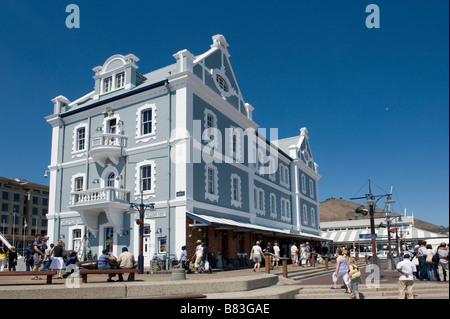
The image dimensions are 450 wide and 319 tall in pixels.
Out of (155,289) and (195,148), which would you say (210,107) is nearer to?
(195,148)

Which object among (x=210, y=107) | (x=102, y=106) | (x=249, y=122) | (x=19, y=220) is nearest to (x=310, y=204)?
(x=249, y=122)

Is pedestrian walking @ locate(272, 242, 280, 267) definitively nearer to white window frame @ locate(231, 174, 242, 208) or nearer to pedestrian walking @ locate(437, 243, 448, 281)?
white window frame @ locate(231, 174, 242, 208)

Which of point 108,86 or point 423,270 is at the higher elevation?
point 108,86

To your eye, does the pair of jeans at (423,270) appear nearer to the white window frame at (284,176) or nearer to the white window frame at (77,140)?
the white window frame at (77,140)

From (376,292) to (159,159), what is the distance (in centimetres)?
1378

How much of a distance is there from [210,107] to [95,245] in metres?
10.7

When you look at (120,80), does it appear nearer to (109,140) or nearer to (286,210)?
(109,140)

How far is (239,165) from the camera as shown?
28281mm

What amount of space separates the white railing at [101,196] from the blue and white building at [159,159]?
0.21 ft

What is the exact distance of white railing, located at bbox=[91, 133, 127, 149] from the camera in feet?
80.2

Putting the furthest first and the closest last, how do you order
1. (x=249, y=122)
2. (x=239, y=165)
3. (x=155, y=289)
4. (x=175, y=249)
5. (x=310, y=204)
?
(x=310, y=204) < (x=249, y=122) < (x=239, y=165) < (x=175, y=249) < (x=155, y=289)

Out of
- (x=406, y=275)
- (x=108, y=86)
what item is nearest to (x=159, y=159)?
(x=108, y=86)

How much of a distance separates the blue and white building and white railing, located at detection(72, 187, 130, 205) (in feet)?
0.21

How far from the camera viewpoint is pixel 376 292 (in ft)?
43.4
